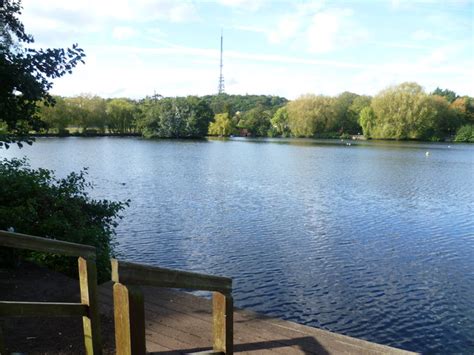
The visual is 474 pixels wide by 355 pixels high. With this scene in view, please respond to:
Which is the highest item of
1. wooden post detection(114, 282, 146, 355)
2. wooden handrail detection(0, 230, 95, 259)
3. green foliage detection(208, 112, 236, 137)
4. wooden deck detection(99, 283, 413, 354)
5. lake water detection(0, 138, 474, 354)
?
green foliage detection(208, 112, 236, 137)

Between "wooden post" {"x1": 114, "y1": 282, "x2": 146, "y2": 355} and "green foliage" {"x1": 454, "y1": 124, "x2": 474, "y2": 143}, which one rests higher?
"green foliage" {"x1": 454, "y1": 124, "x2": 474, "y2": 143}

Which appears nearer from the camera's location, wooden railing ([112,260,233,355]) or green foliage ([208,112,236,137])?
wooden railing ([112,260,233,355])

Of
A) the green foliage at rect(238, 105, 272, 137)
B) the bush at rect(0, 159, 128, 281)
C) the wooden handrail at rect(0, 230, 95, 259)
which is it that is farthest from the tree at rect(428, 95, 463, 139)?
the wooden handrail at rect(0, 230, 95, 259)

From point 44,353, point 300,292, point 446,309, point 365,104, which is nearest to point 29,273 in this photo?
point 44,353

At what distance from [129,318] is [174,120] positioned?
293 feet

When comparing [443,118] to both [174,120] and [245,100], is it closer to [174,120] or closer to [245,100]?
[174,120]

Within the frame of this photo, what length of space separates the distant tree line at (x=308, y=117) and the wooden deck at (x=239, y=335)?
79.3m

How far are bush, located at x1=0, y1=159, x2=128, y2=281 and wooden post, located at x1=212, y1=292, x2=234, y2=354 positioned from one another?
14.1 feet

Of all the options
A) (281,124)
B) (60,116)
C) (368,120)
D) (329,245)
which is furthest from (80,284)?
(281,124)

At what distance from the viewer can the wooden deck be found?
450 cm

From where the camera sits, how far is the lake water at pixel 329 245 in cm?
884

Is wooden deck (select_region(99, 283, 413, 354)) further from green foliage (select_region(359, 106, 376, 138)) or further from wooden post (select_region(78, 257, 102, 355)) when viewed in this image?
green foliage (select_region(359, 106, 376, 138))

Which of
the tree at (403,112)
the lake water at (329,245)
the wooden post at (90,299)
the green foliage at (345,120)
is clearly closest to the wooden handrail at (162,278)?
the wooden post at (90,299)

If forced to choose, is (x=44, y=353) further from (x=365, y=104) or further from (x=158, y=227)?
(x=365, y=104)
